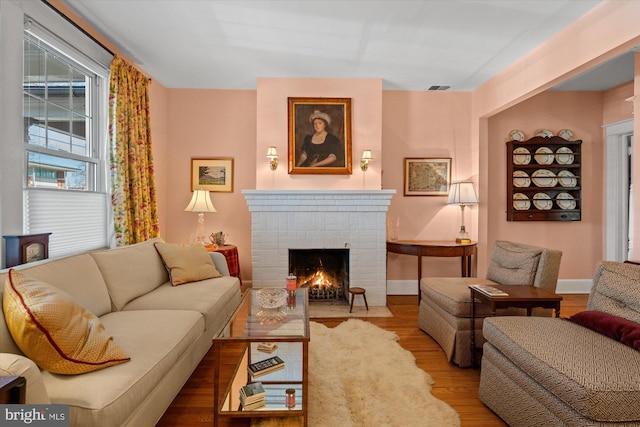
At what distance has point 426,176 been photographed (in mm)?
4469

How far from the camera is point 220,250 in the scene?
3.76m

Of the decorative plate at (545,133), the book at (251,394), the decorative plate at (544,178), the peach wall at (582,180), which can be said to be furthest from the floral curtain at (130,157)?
the decorative plate at (545,133)

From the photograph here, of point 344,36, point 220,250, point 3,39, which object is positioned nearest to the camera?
point 3,39

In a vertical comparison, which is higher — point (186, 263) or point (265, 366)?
point (186, 263)

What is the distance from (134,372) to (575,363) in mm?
1940

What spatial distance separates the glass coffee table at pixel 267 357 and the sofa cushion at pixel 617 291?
1.75 m

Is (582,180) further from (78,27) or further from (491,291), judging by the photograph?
(78,27)

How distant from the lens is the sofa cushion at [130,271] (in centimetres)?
235

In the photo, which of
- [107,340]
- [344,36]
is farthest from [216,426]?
[344,36]

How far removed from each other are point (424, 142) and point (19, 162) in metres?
4.13

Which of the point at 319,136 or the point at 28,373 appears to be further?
the point at 319,136

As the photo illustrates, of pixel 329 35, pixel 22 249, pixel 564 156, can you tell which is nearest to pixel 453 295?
pixel 329 35

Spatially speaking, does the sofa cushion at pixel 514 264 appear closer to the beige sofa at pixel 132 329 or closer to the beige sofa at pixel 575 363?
the beige sofa at pixel 575 363

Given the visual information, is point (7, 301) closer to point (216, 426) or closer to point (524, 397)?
point (216, 426)
